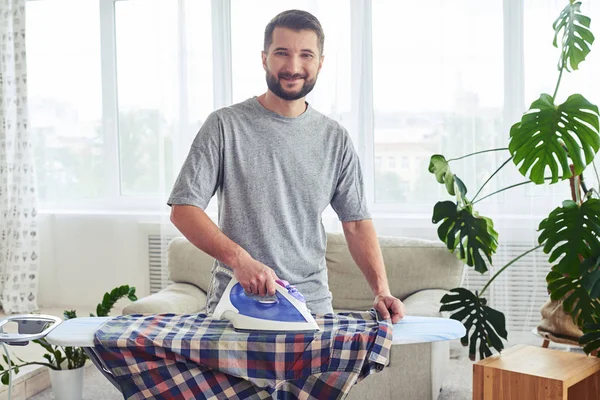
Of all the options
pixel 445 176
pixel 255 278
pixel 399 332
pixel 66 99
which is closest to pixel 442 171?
pixel 445 176

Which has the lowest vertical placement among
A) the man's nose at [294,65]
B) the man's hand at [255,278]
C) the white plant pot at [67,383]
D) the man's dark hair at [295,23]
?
the white plant pot at [67,383]

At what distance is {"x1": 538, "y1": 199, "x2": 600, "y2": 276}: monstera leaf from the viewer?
274 cm

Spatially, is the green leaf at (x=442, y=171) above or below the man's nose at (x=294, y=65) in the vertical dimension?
below

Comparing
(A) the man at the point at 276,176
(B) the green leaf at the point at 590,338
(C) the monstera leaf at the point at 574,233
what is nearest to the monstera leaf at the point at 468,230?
(C) the monstera leaf at the point at 574,233

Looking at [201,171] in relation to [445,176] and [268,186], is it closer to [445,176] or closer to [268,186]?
[268,186]

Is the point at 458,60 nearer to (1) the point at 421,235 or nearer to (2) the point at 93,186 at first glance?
(1) the point at 421,235

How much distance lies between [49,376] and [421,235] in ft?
6.42

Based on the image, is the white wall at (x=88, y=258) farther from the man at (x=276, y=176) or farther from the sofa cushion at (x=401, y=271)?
the man at (x=276, y=176)

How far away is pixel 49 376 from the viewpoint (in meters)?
3.49

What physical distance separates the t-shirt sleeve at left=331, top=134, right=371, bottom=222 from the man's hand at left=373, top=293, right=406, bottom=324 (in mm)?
295

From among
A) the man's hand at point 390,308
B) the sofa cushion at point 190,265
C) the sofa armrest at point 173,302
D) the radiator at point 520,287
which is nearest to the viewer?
the man's hand at point 390,308

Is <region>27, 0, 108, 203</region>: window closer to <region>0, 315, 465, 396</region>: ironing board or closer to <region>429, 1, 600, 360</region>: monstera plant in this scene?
<region>429, 1, 600, 360</region>: monstera plant

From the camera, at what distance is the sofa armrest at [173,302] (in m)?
3.13

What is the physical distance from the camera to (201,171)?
1893 millimetres
